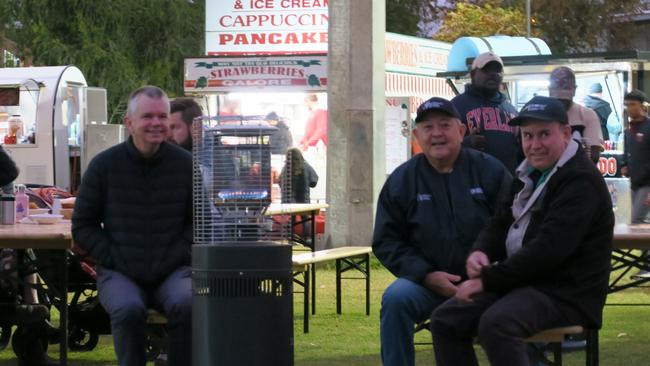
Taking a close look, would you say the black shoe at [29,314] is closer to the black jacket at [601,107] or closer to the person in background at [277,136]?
the person in background at [277,136]

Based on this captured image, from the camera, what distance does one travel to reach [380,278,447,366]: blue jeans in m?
7.33

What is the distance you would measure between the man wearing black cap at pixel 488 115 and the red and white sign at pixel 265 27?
54.4ft

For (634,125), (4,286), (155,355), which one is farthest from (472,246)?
(634,125)

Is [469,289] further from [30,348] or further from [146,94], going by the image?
[30,348]

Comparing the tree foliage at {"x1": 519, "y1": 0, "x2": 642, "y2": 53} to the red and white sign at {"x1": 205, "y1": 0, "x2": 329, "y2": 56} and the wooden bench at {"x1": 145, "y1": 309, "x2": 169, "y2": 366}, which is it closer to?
the red and white sign at {"x1": 205, "y1": 0, "x2": 329, "y2": 56}

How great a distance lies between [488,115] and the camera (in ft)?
32.5

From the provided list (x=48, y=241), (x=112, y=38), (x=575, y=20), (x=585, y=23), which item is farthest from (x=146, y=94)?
(x=575, y=20)

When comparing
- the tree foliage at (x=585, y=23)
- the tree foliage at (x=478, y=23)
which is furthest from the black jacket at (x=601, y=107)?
the tree foliage at (x=585, y=23)

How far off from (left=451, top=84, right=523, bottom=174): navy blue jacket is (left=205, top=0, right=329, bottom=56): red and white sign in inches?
656

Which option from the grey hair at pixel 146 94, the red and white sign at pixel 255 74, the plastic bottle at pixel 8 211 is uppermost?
the red and white sign at pixel 255 74

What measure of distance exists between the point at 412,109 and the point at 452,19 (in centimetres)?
2008

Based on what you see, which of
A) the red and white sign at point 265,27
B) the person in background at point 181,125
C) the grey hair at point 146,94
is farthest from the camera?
the red and white sign at point 265,27

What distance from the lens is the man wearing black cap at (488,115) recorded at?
986cm

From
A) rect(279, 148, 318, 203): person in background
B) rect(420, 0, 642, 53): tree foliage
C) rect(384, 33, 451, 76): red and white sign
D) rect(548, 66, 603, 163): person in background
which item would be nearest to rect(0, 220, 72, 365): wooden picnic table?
rect(548, 66, 603, 163): person in background
